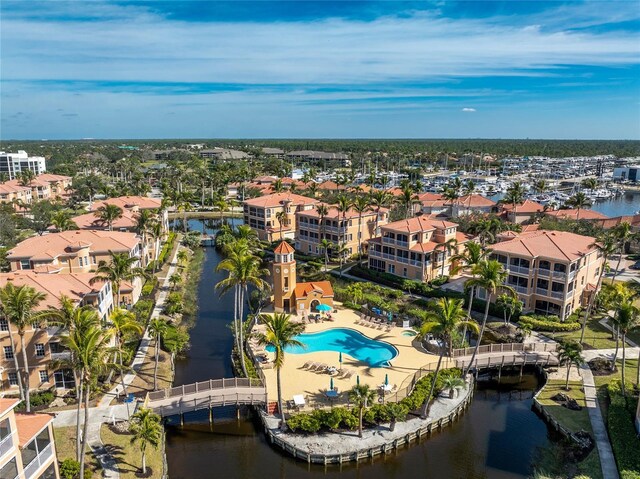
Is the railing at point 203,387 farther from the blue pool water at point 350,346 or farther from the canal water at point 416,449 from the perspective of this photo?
the blue pool water at point 350,346

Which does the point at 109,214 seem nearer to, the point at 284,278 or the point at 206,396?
the point at 284,278

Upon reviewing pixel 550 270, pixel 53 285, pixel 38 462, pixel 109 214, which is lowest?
pixel 38 462

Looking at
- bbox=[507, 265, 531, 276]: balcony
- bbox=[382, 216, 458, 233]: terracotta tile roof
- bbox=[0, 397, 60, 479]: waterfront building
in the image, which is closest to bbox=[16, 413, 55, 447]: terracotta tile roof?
bbox=[0, 397, 60, 479]: waterfront building

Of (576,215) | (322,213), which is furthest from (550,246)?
(576,215)

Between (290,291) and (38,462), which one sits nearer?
(38,462)

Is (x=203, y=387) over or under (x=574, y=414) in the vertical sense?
over

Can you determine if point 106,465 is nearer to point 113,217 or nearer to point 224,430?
point 224,430

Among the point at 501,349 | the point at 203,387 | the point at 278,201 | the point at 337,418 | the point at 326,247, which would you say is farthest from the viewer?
the point at 278,201
